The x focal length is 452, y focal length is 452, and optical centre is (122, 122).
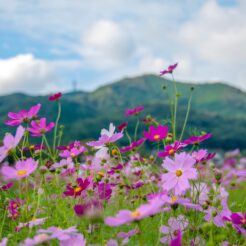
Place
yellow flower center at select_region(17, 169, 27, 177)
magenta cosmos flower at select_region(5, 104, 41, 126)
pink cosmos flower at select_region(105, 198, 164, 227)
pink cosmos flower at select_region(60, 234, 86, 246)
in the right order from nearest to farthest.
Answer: pink cosmos flower at select_region(105, 198, 164, 227), pink cosmos flower at select_region(60, 234, 86, 246), yellow flower center at select_region(17, 169, 27, 177), magenta cosmos flower at select_region(5, 104, 41, 126)

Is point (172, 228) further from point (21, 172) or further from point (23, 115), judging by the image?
point (23, 115)

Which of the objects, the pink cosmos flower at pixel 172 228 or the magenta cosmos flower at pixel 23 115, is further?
the magenta cosmos flower at pixel 23 115

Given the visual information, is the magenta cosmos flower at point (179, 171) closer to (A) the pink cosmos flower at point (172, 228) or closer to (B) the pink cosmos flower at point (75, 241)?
(A) the pink cosmos flower at point (172, 228)

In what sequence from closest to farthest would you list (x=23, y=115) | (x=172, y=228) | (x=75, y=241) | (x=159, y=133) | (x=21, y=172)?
(x=75, y=241) < (x=21, y=172) < (x=172, y=228) < (x=159, y=133) < (x=23, y=115)

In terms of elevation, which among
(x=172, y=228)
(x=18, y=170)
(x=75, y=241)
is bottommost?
(x=172, y=228)

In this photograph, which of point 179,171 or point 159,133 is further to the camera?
point 159,133

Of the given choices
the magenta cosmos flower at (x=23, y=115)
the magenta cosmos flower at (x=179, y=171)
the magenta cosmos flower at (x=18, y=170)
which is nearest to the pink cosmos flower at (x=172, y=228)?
the magenta cosmos flower at (x=179, y=171)

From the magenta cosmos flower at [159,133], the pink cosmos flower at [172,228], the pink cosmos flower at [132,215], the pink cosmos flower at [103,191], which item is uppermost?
the magenta cosmos flower at [159,133]

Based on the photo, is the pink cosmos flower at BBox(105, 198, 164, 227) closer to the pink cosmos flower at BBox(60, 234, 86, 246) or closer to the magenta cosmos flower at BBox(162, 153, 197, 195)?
the pink cosmos flower at BBox(60, 234, 86, 246)

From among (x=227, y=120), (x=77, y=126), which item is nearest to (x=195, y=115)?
(x=227, y=120)

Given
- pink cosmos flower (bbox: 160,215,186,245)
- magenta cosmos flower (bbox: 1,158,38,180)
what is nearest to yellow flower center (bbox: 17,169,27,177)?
magenta cosmos flower (bbox: 1,158,38,180)

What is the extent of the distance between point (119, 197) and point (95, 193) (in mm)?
1066

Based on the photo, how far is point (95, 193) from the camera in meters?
2.42

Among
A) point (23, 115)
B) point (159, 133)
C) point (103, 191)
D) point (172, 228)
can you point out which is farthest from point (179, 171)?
point (23, 115)
